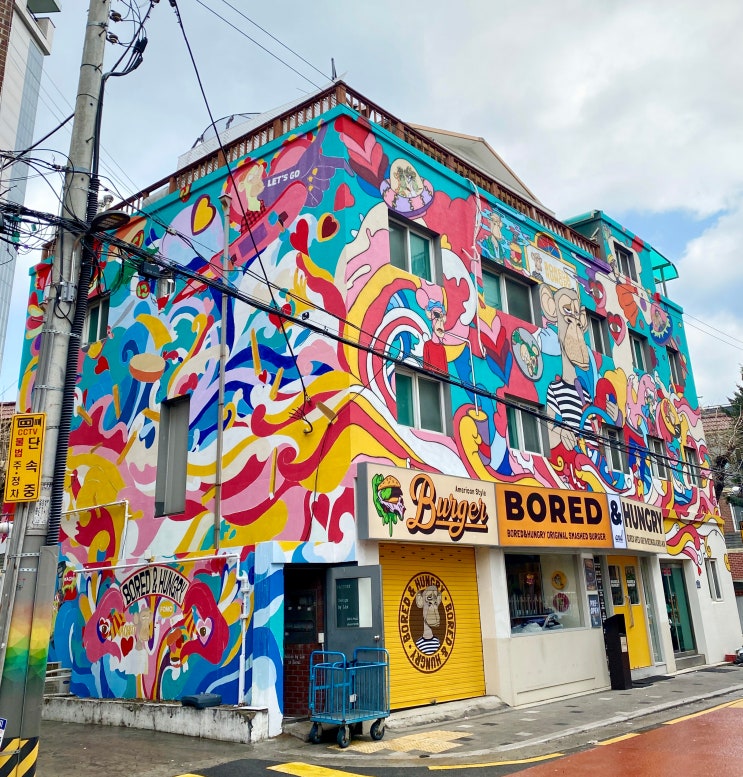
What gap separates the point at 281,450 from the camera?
43.0ft

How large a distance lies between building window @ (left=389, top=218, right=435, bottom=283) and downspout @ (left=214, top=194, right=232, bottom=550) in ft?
11.4

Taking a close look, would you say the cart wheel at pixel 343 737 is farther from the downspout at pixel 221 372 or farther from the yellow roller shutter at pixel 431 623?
the downspout at pixel 221 372

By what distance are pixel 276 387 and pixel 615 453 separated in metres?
10.8

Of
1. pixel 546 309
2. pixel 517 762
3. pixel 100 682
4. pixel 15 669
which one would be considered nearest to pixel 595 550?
pixel 546 309

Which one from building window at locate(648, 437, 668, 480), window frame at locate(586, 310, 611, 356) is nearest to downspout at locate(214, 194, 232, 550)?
window frame at locate(586, 310, 611, 356)

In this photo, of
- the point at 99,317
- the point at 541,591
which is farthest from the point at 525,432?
the point at 99,317

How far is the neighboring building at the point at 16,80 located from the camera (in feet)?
46.4

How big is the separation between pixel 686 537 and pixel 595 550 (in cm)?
681

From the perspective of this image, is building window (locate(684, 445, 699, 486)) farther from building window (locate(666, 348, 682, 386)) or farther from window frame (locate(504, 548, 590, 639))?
window frame (locate(504, 548, 590, 639))

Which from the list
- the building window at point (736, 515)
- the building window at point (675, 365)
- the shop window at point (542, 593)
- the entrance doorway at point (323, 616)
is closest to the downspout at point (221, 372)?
the entrance doorway at point (323, 616)

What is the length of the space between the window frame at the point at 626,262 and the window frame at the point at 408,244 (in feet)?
33.5

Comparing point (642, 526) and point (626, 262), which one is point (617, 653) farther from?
point (626, 262)

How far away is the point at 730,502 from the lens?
115 feet

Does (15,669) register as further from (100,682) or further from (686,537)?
(686,537)
